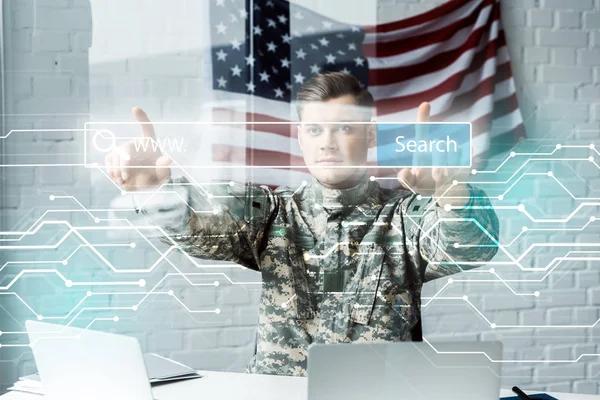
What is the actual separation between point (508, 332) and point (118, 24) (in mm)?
1395

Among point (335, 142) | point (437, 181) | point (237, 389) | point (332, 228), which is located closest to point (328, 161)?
point (335, 142)

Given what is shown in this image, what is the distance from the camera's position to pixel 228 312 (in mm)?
1820

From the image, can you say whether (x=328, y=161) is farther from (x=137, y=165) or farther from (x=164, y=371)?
(x=164, y=371)

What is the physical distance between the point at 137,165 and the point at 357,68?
67 cm

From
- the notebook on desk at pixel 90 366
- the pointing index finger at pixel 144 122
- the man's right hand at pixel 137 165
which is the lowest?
the notebook on desk at pixel 90 366

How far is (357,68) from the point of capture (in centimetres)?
182

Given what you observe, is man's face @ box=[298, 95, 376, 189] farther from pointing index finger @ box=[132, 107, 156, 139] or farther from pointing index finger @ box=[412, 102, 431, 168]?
pointing index finger @ box=[132, 107, 156, 139]

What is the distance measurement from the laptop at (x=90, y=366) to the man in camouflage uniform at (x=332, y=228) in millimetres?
505

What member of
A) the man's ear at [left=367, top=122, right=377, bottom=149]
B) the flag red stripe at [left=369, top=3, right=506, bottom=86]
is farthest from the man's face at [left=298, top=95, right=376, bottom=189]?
the flag red stripe at [left=369, top=3, right=506, bottom=86]

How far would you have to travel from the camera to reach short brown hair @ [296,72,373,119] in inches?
71.1

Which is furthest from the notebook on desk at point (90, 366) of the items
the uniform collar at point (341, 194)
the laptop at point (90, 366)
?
the uniform collar at point (341, 194)

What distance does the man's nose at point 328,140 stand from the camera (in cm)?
180

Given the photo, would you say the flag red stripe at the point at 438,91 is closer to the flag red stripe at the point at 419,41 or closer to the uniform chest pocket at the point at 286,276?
the flag red stripe at the point at 419,41

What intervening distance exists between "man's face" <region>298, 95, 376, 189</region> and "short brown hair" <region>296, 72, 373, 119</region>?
18 millimetres
